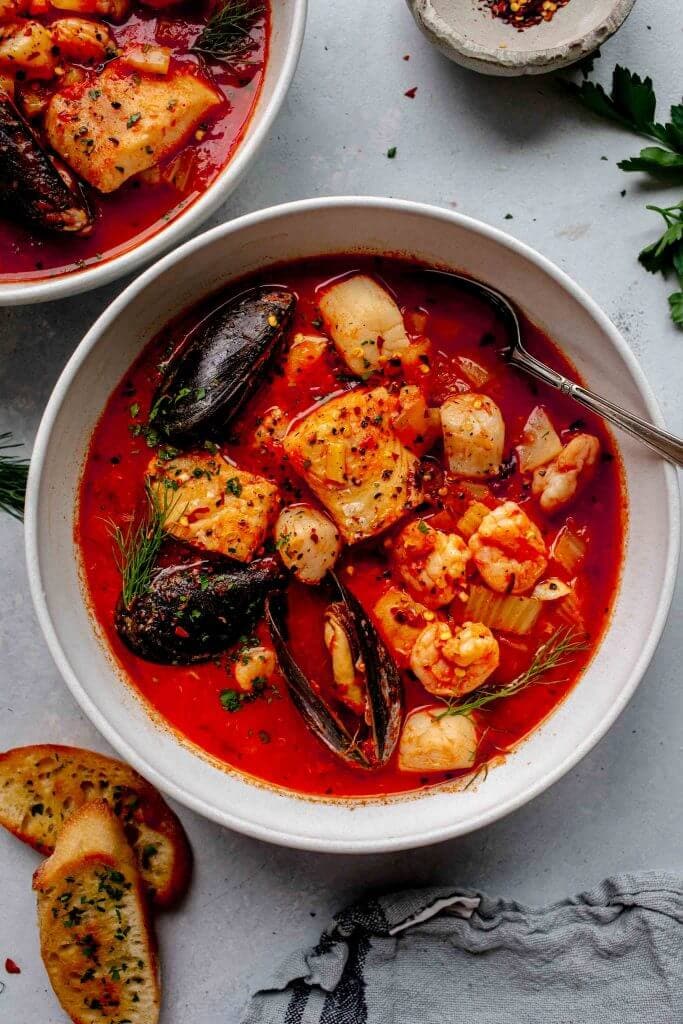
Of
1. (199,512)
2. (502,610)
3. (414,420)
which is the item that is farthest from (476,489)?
(199,512)

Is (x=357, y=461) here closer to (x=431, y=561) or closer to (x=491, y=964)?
(x=431, y=561)

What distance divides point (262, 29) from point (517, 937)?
332cm

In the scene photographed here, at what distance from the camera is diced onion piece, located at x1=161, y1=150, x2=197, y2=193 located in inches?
118

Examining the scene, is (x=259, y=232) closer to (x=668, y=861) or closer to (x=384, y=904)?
(x=384, y=904)

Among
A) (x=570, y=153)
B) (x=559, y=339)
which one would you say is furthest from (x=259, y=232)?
(x=570, y=153)

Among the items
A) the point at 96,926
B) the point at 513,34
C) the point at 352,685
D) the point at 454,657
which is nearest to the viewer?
the point at 454,657

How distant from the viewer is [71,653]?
2885mm

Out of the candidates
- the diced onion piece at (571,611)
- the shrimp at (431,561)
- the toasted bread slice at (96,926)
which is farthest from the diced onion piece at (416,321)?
the toasted bread slice at (96,926)

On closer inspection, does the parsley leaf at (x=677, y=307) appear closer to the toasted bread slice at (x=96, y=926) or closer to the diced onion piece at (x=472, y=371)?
the diced onion piece at (x=472, y=371)

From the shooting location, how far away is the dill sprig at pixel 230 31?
3004 millimetres

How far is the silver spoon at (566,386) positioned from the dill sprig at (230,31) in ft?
3.37

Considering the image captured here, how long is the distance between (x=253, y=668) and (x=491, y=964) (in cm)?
142

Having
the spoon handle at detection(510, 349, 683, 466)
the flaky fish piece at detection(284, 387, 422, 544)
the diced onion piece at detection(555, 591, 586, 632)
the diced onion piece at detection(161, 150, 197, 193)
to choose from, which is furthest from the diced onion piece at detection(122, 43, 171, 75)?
the diced onion piece at detection(555, 591, 586, 632)

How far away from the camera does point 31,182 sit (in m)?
2.87
